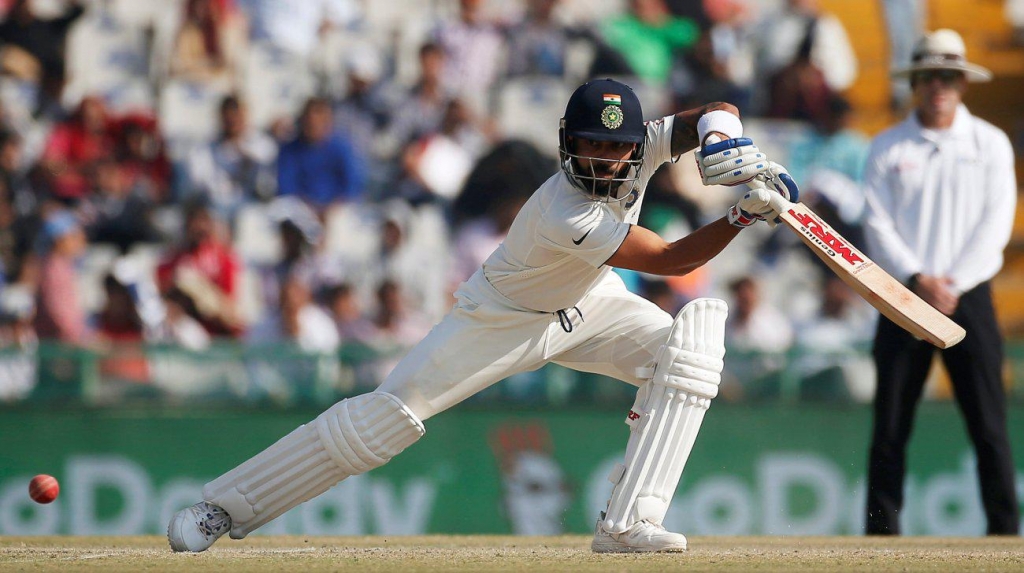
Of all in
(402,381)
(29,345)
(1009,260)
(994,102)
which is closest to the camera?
(402,381)

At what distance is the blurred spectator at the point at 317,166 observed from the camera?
873cm

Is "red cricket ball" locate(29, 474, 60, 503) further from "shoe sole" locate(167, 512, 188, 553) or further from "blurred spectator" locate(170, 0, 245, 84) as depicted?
"blurred spectator" locate(170, 0, 245, 84)

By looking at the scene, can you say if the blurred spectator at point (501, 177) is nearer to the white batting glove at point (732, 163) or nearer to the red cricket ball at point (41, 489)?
the red cricket ball at point (41, 489)

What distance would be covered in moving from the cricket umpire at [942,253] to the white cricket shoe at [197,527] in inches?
103

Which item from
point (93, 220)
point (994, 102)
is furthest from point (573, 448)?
point (994, 102)

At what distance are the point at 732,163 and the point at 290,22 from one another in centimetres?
642

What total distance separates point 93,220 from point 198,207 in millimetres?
732

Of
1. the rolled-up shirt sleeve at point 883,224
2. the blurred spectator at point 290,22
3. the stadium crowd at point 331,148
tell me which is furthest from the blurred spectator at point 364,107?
the rolled-up shirt sleeve at point 883,224

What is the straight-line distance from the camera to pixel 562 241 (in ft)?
12.8

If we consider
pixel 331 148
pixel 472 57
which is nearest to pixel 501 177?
pixel 331 148

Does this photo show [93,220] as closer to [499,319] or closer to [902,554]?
[499,319]

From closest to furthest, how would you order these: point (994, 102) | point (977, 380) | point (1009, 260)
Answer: point (977, 380) → point (1009, 260) → point (994, 102)

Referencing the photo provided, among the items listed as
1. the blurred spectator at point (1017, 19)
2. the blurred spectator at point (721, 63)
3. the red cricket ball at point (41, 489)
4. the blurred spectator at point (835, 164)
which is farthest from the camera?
the blurred spectator at point (1017, 19)

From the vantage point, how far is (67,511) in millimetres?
6633
